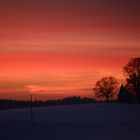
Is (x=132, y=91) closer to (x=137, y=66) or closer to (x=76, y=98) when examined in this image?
(x=137, y=66)

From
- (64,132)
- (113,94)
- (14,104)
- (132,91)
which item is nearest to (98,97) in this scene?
(113,94)

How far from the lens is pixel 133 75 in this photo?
64312 millimetres

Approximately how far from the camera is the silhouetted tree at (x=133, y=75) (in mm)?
64250

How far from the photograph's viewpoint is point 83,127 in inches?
1041

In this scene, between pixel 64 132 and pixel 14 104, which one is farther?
pixel 14 104

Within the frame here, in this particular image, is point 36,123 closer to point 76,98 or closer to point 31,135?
point 31,135

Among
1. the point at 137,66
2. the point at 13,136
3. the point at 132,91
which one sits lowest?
the point at 13,136

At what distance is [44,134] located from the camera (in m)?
23.1

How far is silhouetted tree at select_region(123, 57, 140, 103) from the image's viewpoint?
6425 cm

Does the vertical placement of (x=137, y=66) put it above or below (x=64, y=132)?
above

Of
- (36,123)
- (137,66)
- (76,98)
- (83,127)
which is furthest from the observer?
(76,98)

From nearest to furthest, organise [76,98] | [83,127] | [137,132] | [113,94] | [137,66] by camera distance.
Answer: [137,132] < [83,127] < [137,66] < [113,94] < [76,98]

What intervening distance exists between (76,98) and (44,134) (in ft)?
194

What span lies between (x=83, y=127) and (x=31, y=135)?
501 centimetres
